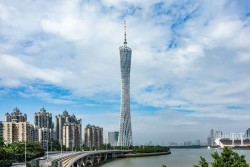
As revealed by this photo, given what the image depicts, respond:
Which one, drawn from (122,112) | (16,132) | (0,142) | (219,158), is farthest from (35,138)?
(219,158)

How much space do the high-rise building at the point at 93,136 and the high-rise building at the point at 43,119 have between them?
38.6 feet

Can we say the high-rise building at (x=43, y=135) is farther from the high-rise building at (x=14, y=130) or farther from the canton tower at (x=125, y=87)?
the canton tower at (x=125, y=87)

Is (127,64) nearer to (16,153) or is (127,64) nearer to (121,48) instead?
(121,48)

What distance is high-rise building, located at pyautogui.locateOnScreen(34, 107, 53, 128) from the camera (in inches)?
4130

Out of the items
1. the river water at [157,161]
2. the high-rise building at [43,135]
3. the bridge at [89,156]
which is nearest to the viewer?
the bridge at [89,156]

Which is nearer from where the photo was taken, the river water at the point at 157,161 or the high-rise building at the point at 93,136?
the river water at the point at 157,161

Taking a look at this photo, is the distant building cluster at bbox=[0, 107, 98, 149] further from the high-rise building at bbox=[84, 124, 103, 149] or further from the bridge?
the bridge

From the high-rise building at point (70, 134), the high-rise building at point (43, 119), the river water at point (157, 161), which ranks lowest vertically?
the river water at point (157, 161)

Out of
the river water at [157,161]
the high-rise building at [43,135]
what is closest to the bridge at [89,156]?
the river water at [157,161]

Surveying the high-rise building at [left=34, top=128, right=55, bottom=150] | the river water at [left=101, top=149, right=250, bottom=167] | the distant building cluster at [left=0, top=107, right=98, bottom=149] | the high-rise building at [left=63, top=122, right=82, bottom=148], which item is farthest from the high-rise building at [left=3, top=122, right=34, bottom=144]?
the river water at [left=101, top=149, right=250, bottom=167]

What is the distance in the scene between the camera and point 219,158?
13.0m

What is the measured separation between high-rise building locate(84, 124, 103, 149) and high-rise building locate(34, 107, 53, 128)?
11771 mm

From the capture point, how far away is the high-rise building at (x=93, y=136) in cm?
10369

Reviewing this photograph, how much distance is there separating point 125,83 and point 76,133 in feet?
72.8
